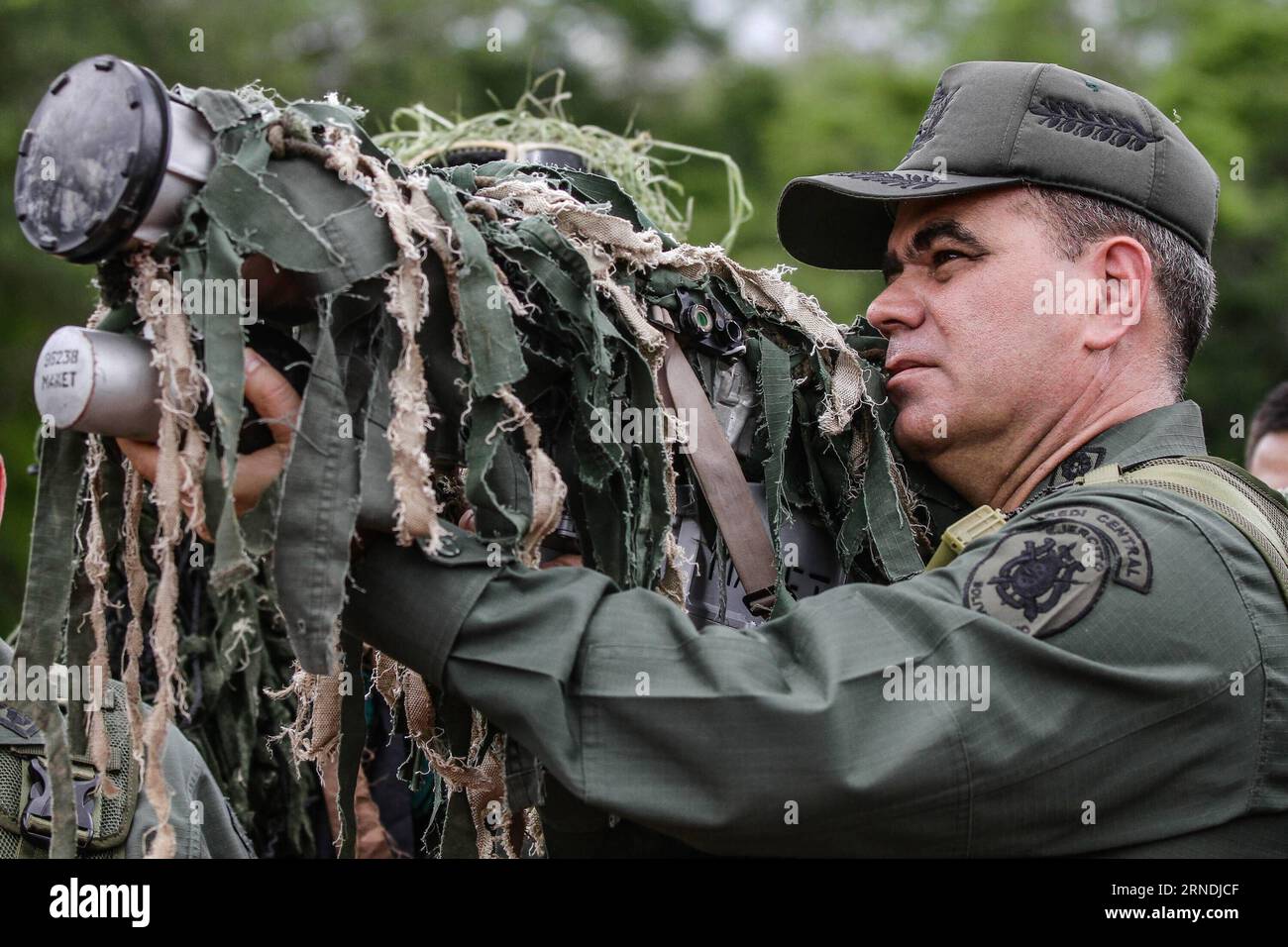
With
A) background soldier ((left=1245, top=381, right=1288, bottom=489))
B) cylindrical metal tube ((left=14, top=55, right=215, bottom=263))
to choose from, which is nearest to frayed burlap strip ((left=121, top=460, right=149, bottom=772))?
cylindrical metal tube ((left=14, top=55, right=215, bottom=263))

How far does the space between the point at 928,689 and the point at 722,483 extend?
0.49 m

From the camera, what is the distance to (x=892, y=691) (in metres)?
1.91

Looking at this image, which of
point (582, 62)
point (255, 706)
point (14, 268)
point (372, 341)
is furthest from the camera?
point (582, 62)

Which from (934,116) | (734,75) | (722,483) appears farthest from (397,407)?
(734,75)

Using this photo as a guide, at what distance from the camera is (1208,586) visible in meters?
2.12

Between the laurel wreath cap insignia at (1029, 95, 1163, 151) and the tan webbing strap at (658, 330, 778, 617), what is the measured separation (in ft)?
2.74

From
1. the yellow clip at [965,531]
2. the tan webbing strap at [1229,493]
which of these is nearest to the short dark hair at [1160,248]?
the tan webbing strap at [1229,493]

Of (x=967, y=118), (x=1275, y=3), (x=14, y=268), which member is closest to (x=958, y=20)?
(x=1275, y=3)

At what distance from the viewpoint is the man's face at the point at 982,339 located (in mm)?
2518

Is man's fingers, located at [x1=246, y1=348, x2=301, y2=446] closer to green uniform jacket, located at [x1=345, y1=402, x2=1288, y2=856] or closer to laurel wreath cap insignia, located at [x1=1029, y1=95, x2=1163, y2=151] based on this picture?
green uniform jacket, located at [x1=345, y1=402, x2=1288, y2=856]

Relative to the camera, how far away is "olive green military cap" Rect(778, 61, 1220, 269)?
2.56 metres

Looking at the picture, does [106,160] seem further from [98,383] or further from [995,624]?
[995,624]
